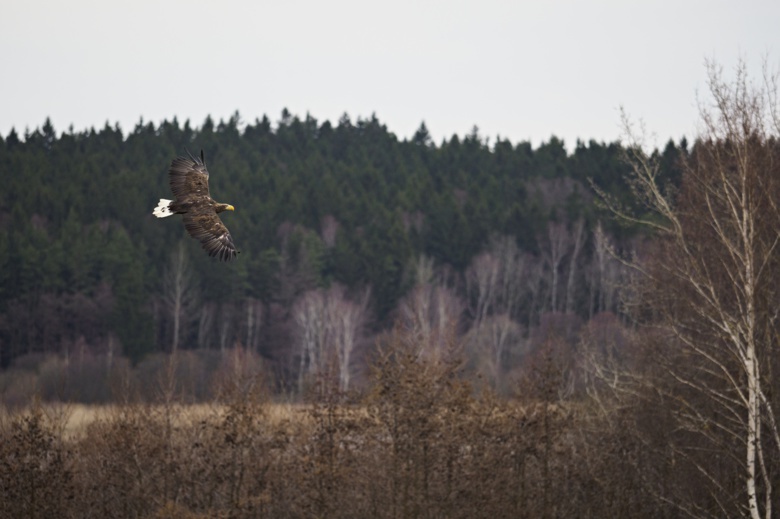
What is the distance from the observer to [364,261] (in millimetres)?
81375

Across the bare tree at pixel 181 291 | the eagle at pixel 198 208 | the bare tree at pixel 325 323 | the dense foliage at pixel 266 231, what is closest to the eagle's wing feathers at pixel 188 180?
the eagle at pixel 198 208

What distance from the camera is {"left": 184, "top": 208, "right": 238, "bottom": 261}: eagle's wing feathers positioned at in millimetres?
14438

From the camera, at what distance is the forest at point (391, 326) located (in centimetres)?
2258

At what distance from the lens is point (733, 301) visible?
26.1m

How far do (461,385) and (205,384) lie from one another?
3389cm

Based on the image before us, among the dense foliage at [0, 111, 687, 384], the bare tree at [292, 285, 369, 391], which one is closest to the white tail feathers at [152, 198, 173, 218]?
the dense foliage at [0, 111, 687, 384]

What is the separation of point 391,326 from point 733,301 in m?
50.5

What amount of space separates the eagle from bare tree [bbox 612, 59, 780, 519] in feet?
25.7

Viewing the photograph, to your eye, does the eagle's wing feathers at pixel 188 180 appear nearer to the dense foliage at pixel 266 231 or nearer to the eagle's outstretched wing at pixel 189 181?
the eagle's outstretched wing at pixel 189 181

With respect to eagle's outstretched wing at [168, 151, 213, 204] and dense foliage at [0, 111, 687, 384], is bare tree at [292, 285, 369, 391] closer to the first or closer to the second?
dense foliage at [0, 111, 687, 384]

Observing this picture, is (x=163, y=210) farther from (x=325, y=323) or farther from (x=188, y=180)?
(x=325, y=323)

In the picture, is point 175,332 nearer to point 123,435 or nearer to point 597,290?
point 597,290

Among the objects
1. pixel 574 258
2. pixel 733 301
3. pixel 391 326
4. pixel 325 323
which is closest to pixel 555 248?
pixel 574 258

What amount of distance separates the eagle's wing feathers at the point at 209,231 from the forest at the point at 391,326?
7860 mm
